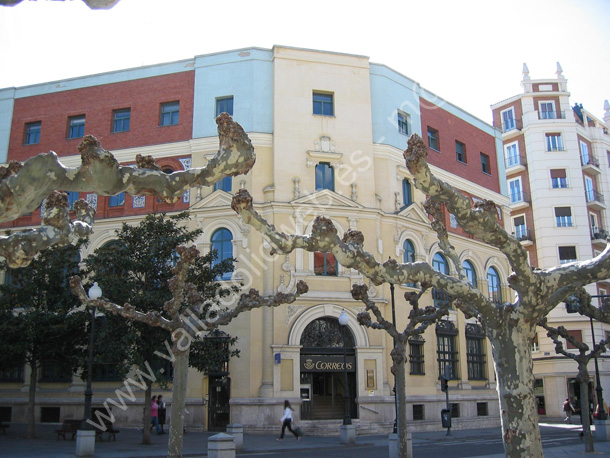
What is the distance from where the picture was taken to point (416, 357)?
29.5 meters

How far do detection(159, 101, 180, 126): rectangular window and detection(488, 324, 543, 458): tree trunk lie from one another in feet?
82.6

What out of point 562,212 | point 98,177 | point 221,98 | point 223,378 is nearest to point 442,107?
point 221,98

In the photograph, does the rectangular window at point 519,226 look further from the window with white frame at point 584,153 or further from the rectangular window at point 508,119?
the rectangular window at point 508,119

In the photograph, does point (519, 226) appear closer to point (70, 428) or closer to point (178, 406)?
point (70, 428)

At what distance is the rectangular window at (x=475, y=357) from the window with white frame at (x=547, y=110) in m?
22.6

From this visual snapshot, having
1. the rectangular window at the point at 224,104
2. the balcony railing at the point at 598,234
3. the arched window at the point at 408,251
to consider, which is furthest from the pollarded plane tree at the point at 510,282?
the balcony railing at the point at 598,234

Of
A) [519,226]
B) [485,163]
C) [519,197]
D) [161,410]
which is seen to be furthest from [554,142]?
[161,410]

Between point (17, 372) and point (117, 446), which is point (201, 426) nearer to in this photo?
point (117, 446)

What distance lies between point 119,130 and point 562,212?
107ft

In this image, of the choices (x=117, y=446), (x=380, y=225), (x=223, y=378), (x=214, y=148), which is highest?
(x=214, y=148)

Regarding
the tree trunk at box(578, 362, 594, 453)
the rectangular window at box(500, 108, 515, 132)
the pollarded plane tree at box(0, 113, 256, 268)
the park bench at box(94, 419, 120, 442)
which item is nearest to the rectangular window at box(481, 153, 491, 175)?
the rectangular window at box(500, 108, 515, 132)

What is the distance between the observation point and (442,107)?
35.8 m

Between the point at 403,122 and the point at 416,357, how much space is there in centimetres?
1239

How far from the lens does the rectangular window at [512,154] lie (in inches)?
1911
